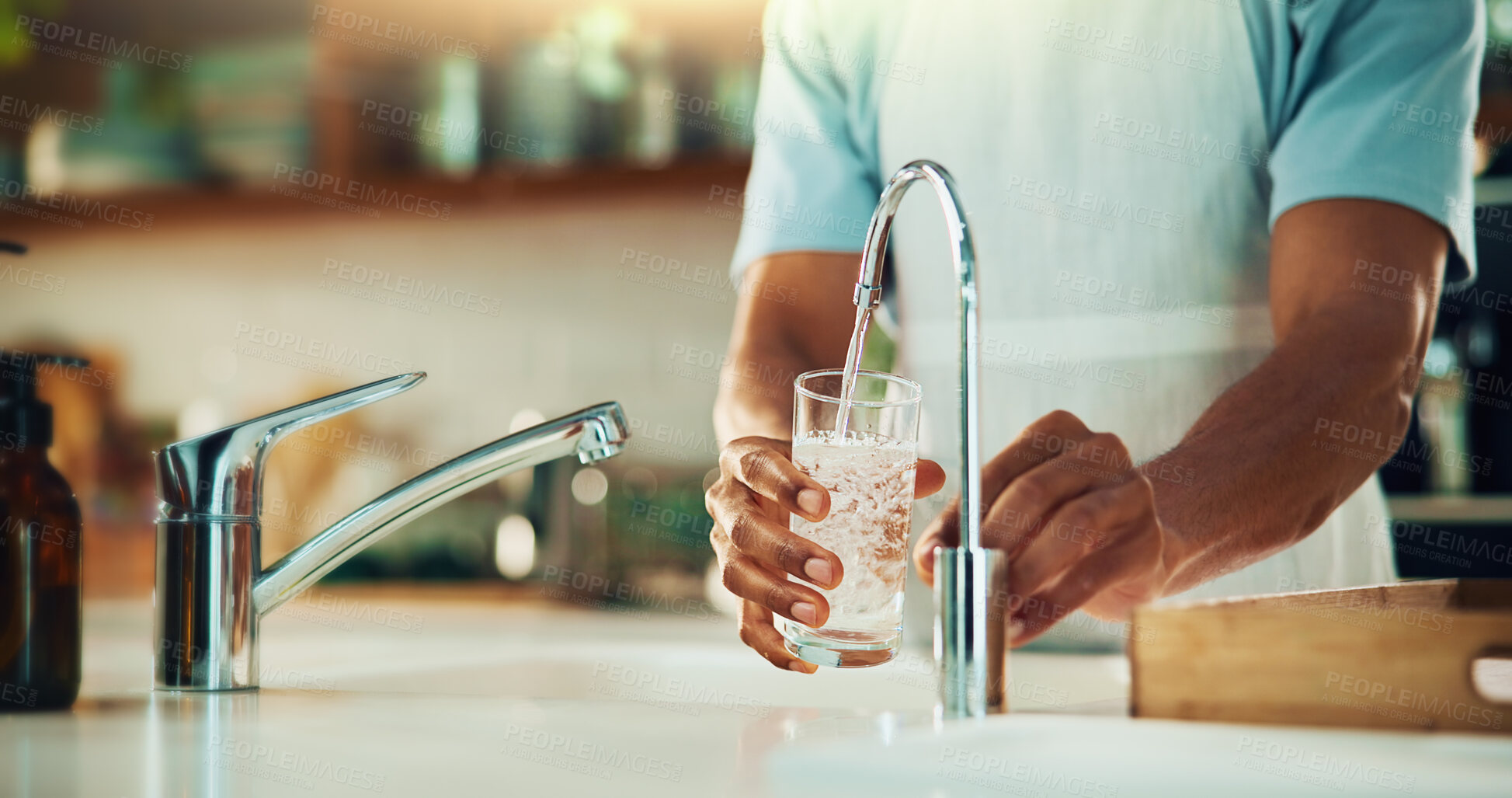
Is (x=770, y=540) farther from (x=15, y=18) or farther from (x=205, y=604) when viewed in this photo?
(x=15, y=18)

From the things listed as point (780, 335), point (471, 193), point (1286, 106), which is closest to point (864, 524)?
point (780, 335)

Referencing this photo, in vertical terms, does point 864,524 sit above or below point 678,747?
above

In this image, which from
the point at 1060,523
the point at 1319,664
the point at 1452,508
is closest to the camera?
the point at 1319,664

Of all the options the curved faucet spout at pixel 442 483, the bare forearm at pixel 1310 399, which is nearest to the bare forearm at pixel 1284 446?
the bare forearm at pixel 1310 399

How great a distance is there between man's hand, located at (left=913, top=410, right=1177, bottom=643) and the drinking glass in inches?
0.9

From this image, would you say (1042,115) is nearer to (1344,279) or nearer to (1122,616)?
(1344,279)

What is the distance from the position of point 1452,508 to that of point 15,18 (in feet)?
9.53

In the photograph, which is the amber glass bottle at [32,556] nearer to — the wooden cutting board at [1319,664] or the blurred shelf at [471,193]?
the wooden cutting board at [1319,664]

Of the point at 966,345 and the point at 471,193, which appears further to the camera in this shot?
the point at 471,193

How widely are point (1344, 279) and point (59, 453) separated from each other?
258 centimetres

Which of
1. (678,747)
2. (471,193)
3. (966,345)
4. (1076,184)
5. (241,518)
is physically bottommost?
(678,747)

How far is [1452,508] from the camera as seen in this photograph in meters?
1.97

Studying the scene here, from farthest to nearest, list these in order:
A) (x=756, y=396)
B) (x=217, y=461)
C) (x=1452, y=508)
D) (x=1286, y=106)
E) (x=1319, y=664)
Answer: (x=1452, y=508) < (x=1286, y=106) < (x=756, y=396) < (x=217, y=461) < (x=1319, y=664)

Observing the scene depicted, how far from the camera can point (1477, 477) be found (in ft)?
6.57
